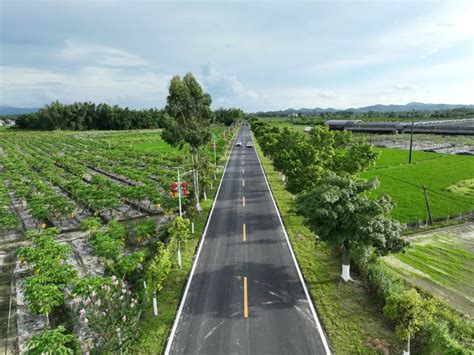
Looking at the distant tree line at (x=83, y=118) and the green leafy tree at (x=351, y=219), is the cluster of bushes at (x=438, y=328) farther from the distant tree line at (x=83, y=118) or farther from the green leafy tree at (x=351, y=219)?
the distant tree line at (x=83, y=118)

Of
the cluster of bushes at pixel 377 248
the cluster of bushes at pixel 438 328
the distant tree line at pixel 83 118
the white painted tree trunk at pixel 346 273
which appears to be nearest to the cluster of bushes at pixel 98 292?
the cluster of bushes at pixel 377 248

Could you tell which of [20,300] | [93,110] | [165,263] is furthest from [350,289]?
[93,110]

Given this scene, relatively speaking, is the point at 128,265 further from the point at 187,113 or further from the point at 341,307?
the point at 187,113

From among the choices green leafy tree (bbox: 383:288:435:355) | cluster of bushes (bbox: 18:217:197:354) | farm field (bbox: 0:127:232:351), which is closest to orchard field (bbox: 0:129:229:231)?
farm field (bbox: 0:127:232:351)

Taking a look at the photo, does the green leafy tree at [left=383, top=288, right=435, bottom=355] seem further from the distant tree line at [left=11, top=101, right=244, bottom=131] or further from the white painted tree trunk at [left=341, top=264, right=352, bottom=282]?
the distant tree line at [left=11, top=101, right=244, bottom=131]

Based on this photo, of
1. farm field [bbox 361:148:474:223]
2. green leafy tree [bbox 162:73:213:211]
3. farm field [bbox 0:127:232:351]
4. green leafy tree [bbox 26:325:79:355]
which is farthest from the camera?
green leafy tree [bbox 162:73:213:211]

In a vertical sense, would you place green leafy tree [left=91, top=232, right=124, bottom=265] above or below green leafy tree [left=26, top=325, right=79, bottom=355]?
above
